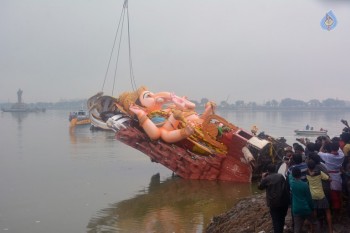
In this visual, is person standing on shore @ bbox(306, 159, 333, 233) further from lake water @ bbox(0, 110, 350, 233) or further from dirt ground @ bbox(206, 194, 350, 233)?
lake water @ bbox(0, 110, 350, 233)

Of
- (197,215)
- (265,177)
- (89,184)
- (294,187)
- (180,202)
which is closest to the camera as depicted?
(294,187)

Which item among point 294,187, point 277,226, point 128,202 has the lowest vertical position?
point 128,202

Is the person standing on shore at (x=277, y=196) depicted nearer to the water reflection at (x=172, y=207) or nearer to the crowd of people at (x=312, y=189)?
the crowd of people at (x=312, y=189)

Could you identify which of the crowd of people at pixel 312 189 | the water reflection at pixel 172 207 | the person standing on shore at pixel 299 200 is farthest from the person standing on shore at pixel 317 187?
the water reflection at pixel 172 207

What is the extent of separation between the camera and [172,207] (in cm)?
1431

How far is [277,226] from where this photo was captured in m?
7.54

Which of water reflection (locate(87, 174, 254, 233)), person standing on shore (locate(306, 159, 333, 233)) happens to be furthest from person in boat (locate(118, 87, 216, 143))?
person standing on shore (locate(306, 159, 333, 233))

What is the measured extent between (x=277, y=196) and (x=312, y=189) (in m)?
0.56

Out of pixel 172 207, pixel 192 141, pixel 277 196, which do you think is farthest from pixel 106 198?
pixel 277 196

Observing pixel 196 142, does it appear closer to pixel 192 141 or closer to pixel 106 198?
pixel 192 141

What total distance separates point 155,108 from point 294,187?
12.8 metres

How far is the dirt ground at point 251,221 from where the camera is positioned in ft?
25.8

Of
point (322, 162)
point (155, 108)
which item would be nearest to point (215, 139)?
point (155, 108)

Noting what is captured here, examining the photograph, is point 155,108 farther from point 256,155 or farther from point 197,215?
point 197,215
